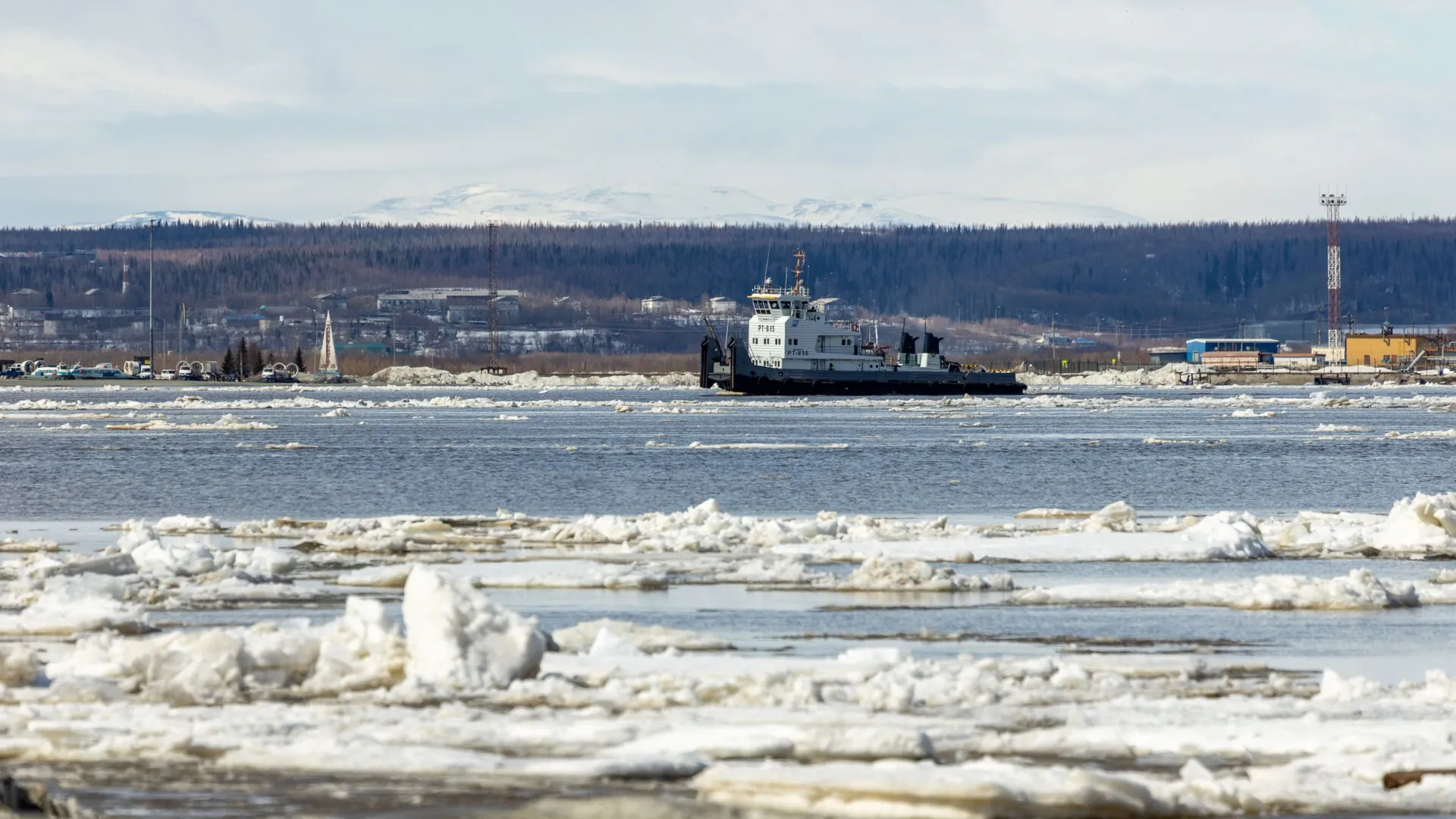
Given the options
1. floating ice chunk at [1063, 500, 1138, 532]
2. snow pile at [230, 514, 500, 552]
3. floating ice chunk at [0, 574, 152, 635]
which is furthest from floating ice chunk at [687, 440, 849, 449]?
floating ice chunk at [0, 574, 152, 635]

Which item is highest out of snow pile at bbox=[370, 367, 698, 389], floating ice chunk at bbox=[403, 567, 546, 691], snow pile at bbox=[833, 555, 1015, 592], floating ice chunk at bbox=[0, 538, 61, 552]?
floating ice chunk at bbox=[403, 567, 546, 691]

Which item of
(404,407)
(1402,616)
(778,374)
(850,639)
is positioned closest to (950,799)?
(850,639)

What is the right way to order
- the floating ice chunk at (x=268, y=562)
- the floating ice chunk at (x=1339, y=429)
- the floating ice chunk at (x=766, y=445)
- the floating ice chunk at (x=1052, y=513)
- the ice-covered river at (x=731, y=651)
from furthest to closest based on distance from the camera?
the floating ice chunk at (x=1339, y=429), the floating ice chunk at (x=766, y=445), the floating ice chunk at (x=1052, y=513), the floating ice chunk at (x=268, y=562), the ice-covered river at (x=731, y=651)

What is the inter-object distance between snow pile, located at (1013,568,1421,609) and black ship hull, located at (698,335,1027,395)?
94.5 meters

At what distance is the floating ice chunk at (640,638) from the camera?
13.9 metres

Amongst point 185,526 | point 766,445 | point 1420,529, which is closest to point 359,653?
point 185,526

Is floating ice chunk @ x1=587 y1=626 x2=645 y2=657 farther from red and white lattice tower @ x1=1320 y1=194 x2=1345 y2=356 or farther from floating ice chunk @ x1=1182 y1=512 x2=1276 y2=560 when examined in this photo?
red and white lattice tower @ x1=1320 y1=194 x2=1345 y2=356

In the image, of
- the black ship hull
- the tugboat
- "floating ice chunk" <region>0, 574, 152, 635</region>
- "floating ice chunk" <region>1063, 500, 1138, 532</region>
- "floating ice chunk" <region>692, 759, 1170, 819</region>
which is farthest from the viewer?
the black ship hull

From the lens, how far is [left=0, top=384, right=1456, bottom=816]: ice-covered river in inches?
380

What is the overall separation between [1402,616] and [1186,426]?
54.3m

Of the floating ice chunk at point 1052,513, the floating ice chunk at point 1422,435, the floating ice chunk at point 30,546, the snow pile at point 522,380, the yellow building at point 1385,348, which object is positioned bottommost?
the snow pile at point 522,380

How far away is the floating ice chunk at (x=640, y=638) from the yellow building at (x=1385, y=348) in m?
178

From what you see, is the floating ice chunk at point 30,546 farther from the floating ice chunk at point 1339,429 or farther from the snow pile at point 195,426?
the floating ice chunk at point 1339,429

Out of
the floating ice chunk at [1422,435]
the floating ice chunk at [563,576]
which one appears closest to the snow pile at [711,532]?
the floating ice chunk at [563,576]
